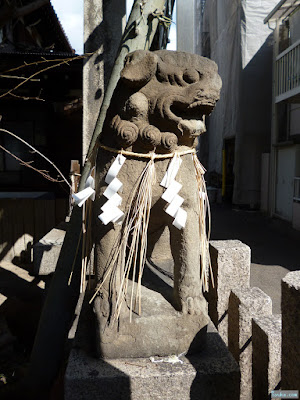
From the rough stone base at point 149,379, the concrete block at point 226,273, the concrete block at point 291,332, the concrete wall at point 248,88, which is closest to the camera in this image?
the concrete block at point 291,332

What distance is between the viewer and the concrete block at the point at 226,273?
227cm

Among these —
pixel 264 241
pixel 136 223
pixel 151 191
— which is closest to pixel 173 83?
pixel 151 191

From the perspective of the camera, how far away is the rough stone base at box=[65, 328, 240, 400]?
1.45 meters

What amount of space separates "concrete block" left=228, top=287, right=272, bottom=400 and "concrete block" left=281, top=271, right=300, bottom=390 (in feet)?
2.13

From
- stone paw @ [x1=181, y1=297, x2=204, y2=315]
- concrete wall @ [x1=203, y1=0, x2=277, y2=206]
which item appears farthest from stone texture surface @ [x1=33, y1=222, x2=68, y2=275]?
concrete wall @ [x1=203, y1=0, x2=277, y2=206]

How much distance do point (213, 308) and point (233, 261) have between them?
35 cm

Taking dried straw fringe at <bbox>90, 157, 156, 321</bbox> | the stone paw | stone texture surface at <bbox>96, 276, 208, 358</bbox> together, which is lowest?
stone texture surface at <bbox>96, 276, 208, 358</bbox>

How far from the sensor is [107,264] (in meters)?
1.62

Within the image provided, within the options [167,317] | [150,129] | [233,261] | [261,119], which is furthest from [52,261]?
[261,119]

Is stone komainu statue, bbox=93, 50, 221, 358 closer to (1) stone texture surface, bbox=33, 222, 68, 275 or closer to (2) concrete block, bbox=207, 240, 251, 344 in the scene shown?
(2) concrete block, bbox=207, 240, 251, 344

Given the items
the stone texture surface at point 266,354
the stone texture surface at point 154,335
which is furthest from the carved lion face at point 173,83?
the stone texture surface at point 266,354

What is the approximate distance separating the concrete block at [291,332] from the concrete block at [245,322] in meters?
0.65

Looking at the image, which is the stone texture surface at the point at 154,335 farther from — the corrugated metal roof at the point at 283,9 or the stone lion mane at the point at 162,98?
the corrugated metal roof at the point at 283,9

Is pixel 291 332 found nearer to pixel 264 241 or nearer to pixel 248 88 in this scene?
pixel 264 241
